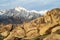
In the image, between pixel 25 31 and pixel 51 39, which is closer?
pixel 51 39

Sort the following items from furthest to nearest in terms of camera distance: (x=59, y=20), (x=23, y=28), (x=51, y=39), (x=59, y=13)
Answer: (x=23, y=28) → (x=59, y=13) → (x=59, y=20) → (x=51, y=39)

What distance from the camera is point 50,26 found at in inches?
2324

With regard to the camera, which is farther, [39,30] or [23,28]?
[23,28]

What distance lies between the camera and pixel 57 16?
68.8 meters

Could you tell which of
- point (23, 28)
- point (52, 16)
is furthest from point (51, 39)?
point (23, 28)

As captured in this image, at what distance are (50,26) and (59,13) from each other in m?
12.6

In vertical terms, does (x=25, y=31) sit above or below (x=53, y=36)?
below

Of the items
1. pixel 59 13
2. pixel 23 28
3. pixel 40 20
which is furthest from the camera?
pixel 23 28

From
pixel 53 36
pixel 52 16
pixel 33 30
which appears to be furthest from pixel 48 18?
pixel 53 36

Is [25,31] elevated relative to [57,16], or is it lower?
lower

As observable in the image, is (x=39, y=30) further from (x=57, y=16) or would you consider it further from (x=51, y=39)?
(x=51, y=39)

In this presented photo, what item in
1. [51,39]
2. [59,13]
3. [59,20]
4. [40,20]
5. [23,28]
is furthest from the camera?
[23,28]

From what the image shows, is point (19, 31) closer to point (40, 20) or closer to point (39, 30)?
point (40, 20)

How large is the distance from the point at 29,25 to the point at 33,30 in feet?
35.5
